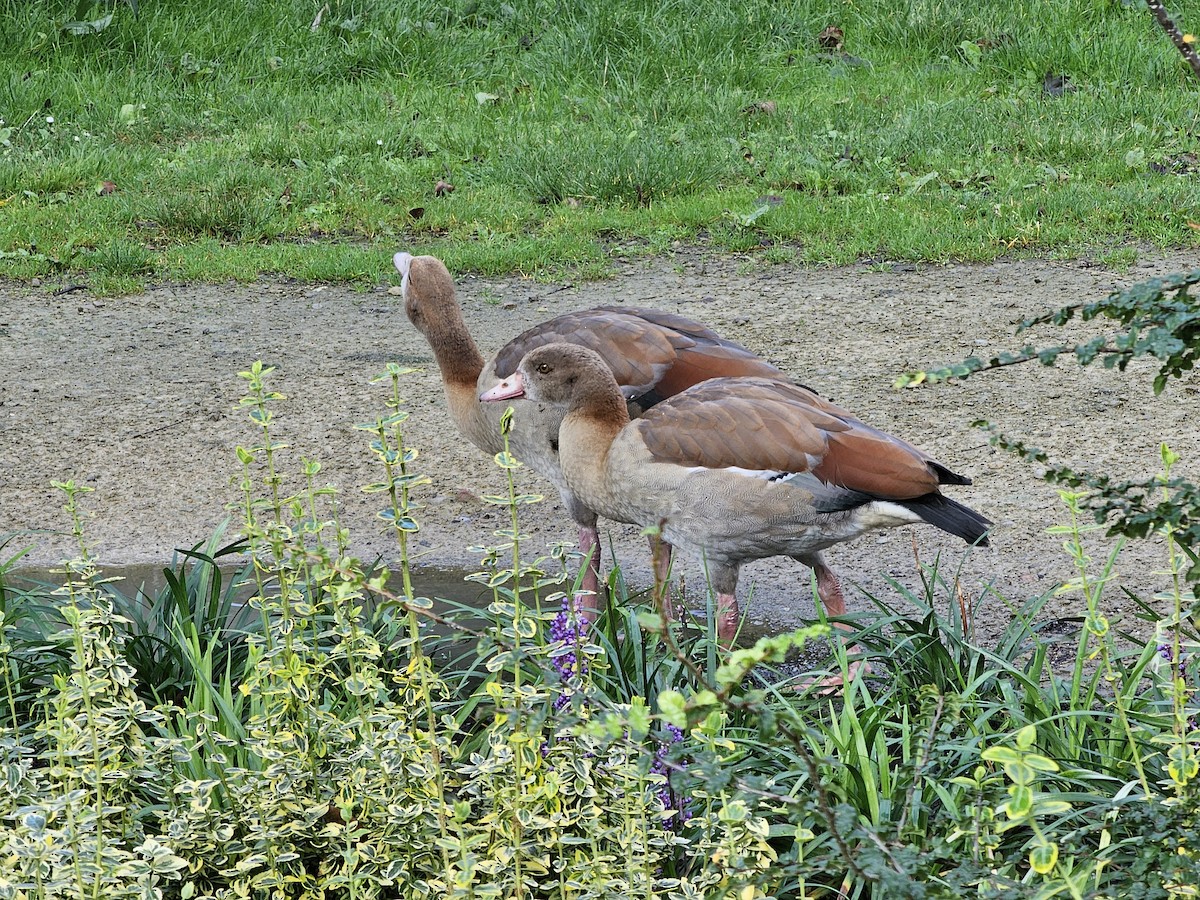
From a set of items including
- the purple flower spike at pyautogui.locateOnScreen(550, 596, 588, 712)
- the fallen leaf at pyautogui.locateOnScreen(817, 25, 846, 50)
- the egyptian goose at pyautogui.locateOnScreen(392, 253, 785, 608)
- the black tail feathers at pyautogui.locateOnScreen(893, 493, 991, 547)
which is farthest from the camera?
the fallen leaf at pyautogui.locateOnScreen(817, 25, 846, 50)

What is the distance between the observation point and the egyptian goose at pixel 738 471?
4082 mm

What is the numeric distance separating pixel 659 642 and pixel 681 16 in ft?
27.6

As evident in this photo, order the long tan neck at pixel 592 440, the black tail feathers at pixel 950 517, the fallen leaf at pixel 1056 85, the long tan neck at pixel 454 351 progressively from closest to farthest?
the black tail feathers at pixel 950 517
the long tan neck at pixel 592 440
the long tan neck at pixel 454 351
the fallen leaf at pixel 1056 85

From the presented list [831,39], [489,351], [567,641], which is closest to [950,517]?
[567,641]

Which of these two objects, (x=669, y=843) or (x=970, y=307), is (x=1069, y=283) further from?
(x=669, y=843)

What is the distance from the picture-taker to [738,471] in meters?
4.19

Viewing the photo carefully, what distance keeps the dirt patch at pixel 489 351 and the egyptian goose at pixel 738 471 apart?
230 millimetres

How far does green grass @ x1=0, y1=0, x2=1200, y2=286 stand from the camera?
834 cm

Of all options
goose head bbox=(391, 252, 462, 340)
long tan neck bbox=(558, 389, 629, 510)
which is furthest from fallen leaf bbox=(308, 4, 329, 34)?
long tan neck bbox=(558, 389, 629, 510)

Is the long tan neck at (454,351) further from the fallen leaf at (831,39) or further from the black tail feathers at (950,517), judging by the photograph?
the fallen leaf at (831,39)

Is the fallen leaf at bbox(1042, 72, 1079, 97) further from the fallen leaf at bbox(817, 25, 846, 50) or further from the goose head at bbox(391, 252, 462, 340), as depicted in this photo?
the goose head at bbox(391, 252, 462, 340)

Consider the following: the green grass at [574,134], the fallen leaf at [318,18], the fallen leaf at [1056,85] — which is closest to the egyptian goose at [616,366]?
the green grass at [574,134]

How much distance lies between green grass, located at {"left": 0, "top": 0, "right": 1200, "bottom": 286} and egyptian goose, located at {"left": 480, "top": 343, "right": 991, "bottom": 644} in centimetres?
350

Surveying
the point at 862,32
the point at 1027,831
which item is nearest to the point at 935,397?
the point at 1027,831
